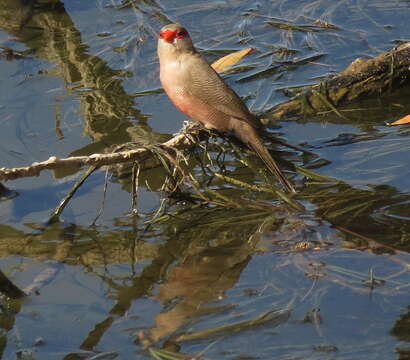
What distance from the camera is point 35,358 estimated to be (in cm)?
470

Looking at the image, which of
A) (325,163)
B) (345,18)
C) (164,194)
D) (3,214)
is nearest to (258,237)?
(164,194)

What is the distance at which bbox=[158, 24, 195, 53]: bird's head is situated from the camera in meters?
6.62

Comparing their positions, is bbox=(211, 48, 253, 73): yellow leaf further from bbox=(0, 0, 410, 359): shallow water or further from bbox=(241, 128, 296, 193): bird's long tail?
bbox=(241, 128, 296, 193): bird's long tail

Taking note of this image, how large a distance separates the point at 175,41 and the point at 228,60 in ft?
5.49

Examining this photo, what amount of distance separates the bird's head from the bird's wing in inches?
6.4

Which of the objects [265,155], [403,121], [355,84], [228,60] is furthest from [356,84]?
[265,155]

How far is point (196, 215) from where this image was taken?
242 inches

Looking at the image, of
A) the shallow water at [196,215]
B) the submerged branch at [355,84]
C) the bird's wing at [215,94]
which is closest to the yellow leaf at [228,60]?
the shallow water at [196,215]

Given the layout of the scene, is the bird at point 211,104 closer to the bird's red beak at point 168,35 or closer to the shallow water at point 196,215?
the bird's red beak at point 168,35

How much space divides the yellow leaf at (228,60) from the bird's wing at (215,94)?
1.50m

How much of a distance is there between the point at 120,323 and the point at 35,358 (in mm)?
482

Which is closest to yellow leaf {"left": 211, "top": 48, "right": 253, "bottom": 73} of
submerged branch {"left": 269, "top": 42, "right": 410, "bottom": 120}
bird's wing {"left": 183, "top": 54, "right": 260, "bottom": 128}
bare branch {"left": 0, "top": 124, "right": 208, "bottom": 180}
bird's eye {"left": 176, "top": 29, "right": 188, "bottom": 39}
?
submerged branch {"left": 269, "top": 42, "right": 410, "bottom": 120}

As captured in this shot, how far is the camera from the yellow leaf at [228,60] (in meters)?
8.09

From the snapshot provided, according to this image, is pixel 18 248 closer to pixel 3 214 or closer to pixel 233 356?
pixel 3 214
